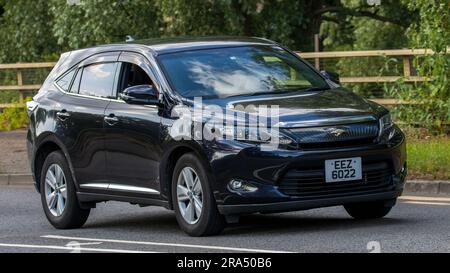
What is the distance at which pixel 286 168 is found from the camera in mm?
11031

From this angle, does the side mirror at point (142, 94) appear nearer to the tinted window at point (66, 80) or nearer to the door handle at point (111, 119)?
the door handle at point (111, 119)

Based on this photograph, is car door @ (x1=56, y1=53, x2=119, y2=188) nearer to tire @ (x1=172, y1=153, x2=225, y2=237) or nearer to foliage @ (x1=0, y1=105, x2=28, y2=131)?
tire @ (x1=172, y1=153, x2=225, y2=237)

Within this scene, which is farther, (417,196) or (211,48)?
(417,196)

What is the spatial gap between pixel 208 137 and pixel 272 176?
624 mm

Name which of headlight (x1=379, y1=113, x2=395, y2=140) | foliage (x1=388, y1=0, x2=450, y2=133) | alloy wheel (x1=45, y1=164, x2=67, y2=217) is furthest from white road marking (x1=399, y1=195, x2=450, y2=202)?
foliage (x1=388, y1=0, x2=450, y2=133)

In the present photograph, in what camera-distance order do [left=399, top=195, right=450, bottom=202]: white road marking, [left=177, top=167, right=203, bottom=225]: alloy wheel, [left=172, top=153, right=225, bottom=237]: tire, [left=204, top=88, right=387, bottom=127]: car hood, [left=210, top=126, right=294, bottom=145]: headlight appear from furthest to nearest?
[left=399, top=195, right=450, bottom=202]: white road marking, [left=177, top=167, right=203, bottom=225]: alloy wheel, [left=172, top=153, right=225, bottom=237]: tire, [left=204, top=88, right=387, bottom=127]: car hood, [left=210, top=126, right=294, bottom=145]: headlight

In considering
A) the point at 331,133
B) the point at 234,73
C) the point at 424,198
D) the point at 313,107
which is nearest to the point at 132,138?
the point at 234,73

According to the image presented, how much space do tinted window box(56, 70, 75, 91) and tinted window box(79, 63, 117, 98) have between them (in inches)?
9.1

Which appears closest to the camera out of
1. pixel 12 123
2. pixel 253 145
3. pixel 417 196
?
pixel 253 145

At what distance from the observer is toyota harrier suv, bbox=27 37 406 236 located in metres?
11.1
